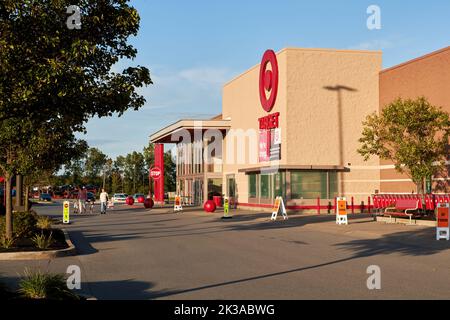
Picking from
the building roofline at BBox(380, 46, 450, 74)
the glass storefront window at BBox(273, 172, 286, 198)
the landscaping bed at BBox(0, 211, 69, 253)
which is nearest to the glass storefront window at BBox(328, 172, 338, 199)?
the glass storefront window at BBox(273, 172, 286, 198)

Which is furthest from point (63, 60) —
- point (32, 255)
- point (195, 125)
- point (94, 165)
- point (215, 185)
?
point (94, 165)

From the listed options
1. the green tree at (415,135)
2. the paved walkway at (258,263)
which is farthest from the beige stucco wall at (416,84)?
the paved walkway at (258,263)

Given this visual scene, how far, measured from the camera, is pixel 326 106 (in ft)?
121

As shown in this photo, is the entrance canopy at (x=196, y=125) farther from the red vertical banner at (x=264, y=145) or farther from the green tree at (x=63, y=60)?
the green tree at (x=63, y=60)

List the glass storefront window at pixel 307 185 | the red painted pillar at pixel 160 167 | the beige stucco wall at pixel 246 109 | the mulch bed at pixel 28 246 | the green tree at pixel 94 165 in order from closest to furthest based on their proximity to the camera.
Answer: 1. the mulch bed at pixel 28 246
2. the glass storefront window at pixel 307 185
3. the beige stucco wall at pixel 246 109
4. the red painted pillar at pixel 160 167
5. the green tree at pixel 94 165

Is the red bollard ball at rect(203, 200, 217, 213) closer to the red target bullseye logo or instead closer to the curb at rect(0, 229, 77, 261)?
the red target bullseye logo

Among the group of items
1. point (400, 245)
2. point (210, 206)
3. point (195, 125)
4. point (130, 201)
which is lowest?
point (400, 245)

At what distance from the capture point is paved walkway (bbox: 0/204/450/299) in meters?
10.3

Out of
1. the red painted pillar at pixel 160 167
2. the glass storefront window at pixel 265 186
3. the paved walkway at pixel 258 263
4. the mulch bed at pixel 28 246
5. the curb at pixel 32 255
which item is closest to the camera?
the paved walkway at pixel 258 263

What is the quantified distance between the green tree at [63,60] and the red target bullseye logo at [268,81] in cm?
2495

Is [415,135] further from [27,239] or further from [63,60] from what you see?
[63,60]

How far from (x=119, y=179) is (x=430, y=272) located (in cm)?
9703

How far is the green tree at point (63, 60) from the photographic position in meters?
10.6

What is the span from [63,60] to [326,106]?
89.6 feet
